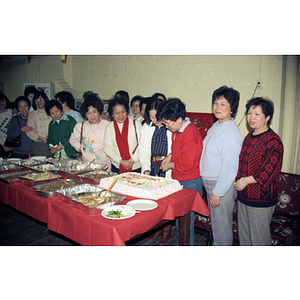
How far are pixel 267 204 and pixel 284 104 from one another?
1.82 metres

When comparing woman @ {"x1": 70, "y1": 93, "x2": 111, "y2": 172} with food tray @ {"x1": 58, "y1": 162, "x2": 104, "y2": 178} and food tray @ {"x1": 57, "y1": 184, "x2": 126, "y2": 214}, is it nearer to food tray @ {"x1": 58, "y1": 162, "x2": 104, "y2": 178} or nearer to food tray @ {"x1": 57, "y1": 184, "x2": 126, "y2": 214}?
food tray @ {"x1": 58, "y1": 162, "x2": 104, "y2": 178}

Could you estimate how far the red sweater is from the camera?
7.07 ft

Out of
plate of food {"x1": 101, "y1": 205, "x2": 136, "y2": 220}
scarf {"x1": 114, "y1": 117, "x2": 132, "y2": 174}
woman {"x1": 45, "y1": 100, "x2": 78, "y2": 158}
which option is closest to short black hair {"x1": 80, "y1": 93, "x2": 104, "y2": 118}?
scarf {"x1": 114, "y1": 117, "x2": 132, "y2": 174}

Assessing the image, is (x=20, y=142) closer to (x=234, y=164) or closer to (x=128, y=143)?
(x=128, y=143)

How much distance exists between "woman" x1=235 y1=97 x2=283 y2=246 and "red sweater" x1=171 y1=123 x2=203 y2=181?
392mm

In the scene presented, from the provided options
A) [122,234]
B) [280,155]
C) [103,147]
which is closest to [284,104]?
[280,155]

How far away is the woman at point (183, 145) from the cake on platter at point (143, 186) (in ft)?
0.54

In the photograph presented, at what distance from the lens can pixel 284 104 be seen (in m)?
3.20

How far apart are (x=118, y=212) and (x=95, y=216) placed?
151 mm

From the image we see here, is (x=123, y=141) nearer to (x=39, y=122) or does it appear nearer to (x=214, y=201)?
(x=214, y=201)

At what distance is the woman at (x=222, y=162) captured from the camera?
6.57 ft

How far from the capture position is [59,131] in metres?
3.30

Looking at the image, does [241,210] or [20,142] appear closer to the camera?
[241,210]

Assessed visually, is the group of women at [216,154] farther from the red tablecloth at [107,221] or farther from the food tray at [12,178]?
the food tray at [12,178]
